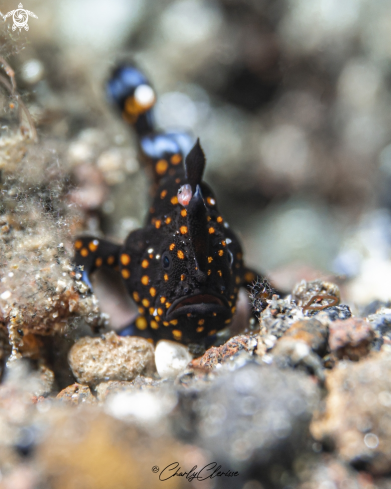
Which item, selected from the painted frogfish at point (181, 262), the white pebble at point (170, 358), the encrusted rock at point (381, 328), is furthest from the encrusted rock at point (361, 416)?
the white pebble at point (170, 358)

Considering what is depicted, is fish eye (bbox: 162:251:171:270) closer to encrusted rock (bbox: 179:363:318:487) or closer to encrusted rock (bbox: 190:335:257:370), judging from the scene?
encrusted rock (bbox: 190:335:257:370)

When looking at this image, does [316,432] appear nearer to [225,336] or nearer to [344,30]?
[225,336]

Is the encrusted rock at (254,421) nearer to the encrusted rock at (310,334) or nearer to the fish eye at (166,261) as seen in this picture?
the encrusted rock at (310,334)

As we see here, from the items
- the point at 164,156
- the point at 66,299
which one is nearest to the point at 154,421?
the point at 66,299

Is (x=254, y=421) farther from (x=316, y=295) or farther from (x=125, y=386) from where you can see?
(x=316, y=295)
